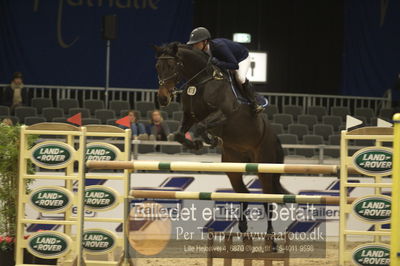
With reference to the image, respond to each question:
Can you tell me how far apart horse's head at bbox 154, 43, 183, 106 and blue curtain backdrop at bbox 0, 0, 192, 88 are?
691 centimetres

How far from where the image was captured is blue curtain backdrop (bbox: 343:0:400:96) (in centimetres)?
1295

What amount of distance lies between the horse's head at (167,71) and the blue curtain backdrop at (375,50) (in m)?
8.37

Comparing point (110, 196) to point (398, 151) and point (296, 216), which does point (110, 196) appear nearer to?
point (296, 216)

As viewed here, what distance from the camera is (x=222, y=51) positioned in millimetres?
5637

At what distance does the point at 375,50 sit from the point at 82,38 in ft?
20.0

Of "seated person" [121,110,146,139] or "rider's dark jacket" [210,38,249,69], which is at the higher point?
"rider's dark jacket" [210,38,249,69]

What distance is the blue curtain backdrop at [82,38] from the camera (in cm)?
1177

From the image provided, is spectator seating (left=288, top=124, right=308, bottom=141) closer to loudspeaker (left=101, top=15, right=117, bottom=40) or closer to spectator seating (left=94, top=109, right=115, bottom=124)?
spectator seating (left=94, top=109, right=115, bottom=124)

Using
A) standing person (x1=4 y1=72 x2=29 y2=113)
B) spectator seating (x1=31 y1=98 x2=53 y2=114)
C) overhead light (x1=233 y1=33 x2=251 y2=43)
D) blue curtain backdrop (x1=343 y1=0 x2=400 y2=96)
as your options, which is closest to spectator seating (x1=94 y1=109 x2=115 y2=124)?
spectator seating (x1=31 y1=98 x2=53 y2=114)

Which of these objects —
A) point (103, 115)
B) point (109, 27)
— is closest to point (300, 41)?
point (109, 27)

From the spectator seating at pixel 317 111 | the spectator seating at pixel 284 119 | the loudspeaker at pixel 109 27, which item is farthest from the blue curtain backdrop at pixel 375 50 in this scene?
the loudspeaker at pixel 109 27

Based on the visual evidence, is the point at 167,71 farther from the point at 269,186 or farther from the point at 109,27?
the point at 109,27

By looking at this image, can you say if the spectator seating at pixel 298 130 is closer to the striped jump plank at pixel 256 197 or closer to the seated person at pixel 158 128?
A: the seated person at pixel 158 128

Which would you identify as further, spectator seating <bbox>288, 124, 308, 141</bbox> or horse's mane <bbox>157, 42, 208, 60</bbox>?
spectator seating <bbox>288, 124, 308, 141</bbox>
